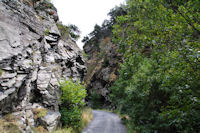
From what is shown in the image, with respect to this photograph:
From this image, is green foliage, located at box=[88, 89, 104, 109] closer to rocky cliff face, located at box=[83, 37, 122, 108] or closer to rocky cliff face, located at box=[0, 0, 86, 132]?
rocky cliff face, located at box=[83, 37, 122, 108]

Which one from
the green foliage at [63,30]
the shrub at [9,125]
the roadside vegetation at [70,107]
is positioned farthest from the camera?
the green foliage at [63,30]

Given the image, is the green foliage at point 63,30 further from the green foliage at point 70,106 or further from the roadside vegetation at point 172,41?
the roadside vegetation at point 172,41

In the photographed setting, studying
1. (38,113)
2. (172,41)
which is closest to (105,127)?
(38,113)

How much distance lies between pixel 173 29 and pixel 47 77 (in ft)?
32.1

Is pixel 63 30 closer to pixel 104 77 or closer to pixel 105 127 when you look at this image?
pixel 105 127

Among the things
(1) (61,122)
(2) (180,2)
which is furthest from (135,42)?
(1) (61,122)

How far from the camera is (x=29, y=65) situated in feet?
28.5

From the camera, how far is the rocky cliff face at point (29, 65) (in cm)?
694

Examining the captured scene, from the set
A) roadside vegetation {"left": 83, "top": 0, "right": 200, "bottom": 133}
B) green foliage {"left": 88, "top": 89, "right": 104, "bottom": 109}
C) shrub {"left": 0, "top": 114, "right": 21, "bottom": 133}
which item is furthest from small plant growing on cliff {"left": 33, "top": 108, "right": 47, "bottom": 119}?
green foliage {"left": 88, "top": 89, "right": 104, "bottom": 109}

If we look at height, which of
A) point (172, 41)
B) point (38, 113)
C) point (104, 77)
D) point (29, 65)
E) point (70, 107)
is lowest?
point (70, 107)

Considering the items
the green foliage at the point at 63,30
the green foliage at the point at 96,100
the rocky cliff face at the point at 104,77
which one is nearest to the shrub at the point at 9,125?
the green foliage at the point at 63,30

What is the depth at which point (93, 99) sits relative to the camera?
36625mm

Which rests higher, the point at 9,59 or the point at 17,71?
the point at 9,59

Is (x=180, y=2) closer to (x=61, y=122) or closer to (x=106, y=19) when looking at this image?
(x=61, y=122)
